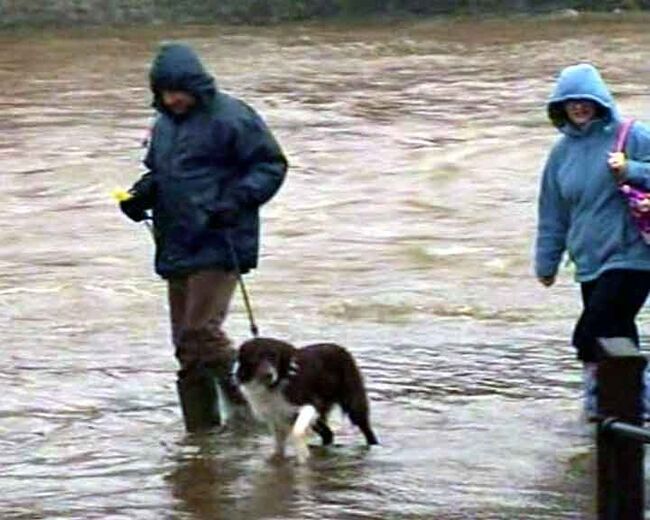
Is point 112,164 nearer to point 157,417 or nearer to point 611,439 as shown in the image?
point 157,417

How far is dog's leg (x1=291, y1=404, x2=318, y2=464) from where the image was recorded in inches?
344

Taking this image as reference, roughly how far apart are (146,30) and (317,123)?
76.8ft

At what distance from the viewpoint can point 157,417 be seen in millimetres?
10164

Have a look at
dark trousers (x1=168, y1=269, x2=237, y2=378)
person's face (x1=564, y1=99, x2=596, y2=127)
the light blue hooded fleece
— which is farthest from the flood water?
person's face (x1=564, y1=99, x2=596, y2=127)

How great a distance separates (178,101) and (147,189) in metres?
0.44

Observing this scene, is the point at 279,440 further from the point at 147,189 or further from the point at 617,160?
the point at 617,160

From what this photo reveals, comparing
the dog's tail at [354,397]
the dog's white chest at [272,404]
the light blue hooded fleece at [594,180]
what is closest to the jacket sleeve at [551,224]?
the light blue hooded fleece at [594,180]

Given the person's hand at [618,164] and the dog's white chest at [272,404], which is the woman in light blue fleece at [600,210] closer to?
the person's hand at [618,164]

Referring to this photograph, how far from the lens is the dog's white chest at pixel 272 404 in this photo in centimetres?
879

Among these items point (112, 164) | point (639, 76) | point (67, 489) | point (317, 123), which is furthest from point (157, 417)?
point (639, 76)

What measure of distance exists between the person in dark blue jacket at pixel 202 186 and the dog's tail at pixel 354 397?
0.73 m

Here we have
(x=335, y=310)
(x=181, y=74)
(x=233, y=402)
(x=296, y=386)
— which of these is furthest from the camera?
(x=335, y=310)

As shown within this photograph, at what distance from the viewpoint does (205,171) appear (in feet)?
30.3

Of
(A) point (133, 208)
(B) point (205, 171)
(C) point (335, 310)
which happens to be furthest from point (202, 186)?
(C) point (335, 310)
